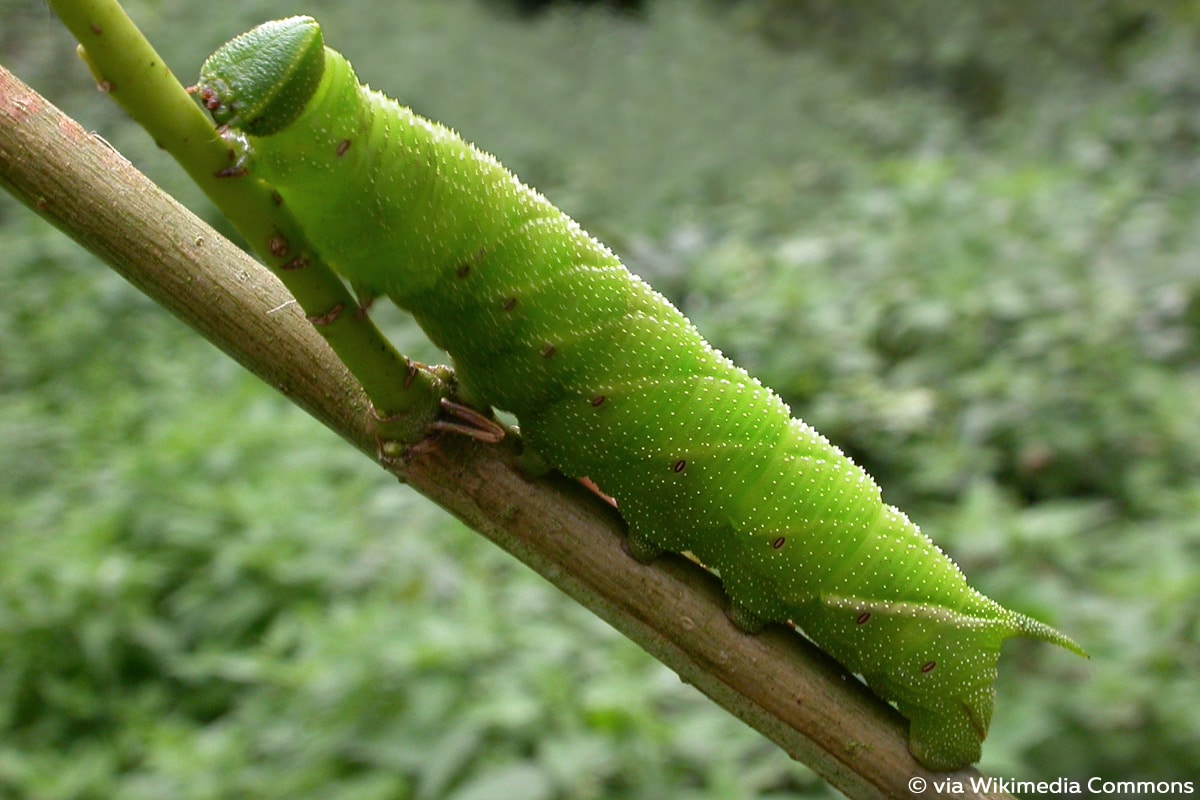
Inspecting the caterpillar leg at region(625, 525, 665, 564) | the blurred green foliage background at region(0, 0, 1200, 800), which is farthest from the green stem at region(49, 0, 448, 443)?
the blurred green foliage background at region(0, 0, 1200, 800)

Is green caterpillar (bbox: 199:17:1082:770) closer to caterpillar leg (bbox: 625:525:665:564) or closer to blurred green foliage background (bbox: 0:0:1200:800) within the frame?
caterpillar leg (bbox: 625:525:665:564)

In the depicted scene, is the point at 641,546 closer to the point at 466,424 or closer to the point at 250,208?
the point at 466,424

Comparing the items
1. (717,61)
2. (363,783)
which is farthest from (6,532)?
(717,61)

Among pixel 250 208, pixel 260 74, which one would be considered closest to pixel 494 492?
pixel 250 208

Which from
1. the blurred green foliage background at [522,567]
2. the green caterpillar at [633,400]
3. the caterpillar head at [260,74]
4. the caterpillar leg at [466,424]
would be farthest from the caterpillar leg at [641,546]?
the blurred green foliage background at [522,567]

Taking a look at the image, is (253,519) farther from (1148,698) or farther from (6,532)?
(1148,698)

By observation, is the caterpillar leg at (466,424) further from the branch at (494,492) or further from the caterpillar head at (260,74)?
the caterpillar head at (260,74)
